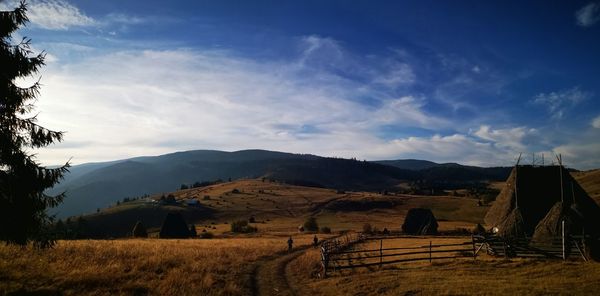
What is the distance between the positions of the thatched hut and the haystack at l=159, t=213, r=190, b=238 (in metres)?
46.0

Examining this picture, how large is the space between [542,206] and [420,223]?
3180cm

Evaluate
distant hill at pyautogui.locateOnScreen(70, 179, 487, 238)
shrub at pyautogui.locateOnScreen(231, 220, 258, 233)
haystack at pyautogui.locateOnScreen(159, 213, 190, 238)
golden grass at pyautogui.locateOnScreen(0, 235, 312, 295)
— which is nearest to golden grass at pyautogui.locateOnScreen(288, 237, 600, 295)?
golden grass at pyautogui.locateOnScreen(0, 235, 312, 295)

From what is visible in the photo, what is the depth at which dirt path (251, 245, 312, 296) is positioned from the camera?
19.4 m

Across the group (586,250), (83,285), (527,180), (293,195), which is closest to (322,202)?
(293,195)

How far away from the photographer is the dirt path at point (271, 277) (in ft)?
63.7

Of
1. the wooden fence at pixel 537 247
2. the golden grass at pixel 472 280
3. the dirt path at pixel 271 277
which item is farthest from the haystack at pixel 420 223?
the golden grass at pixel 472 280

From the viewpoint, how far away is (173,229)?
64750 mm

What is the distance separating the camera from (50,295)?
13914 mm

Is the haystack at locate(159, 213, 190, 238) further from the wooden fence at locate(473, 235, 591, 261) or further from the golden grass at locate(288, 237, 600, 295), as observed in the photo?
the wooden fence at locate(473, 235, 591, 261)

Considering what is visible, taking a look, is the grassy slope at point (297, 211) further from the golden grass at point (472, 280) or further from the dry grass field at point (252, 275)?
the golden grass at point (472, 280)

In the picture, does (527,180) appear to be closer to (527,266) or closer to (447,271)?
(527,266)

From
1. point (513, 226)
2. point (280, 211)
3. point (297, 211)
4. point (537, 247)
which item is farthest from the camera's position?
point (297, 211)

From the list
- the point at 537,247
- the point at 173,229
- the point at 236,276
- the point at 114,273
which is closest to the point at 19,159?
the point at 114,273

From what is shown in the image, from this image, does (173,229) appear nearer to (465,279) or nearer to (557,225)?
(557,225)
